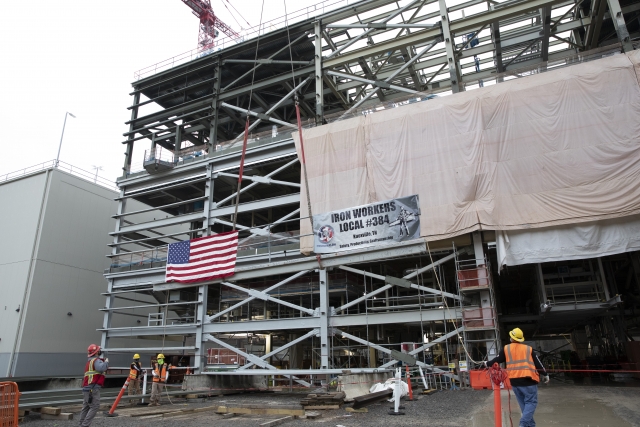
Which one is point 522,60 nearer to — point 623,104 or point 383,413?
point 623,104

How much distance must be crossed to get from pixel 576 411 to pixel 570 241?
890 cm

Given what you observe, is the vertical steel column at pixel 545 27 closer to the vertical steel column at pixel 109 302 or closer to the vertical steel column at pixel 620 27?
the vertical steel column at pixel 620 27

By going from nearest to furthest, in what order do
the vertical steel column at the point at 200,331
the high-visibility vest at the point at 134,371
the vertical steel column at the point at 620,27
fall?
the high-visibility vest at the point at 134,371
the vertical steel column at the point at 620,27
the vertical steel column at the point at 200,331

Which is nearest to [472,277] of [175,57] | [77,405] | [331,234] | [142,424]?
[331,234]

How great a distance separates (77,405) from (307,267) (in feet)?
36.6

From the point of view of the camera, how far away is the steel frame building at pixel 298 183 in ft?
66.1

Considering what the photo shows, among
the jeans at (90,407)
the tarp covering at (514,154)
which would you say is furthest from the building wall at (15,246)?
the jeans at (90,407)

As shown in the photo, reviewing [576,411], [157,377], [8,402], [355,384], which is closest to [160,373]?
[157,377]

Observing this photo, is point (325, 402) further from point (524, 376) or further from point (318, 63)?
point (318, 63)

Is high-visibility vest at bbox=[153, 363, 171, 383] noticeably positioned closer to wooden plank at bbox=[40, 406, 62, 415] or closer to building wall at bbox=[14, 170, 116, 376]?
wooden plank at bbox=[40, 406, 62, 415]

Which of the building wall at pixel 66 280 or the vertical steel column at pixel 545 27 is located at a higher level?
the vertical steel column at pixel 545 27

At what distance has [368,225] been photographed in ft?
65.8

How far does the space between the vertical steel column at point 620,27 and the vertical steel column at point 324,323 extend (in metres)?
16.6

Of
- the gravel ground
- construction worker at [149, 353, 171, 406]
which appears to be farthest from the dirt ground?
construction worker at [149, 353, 171, 406]
